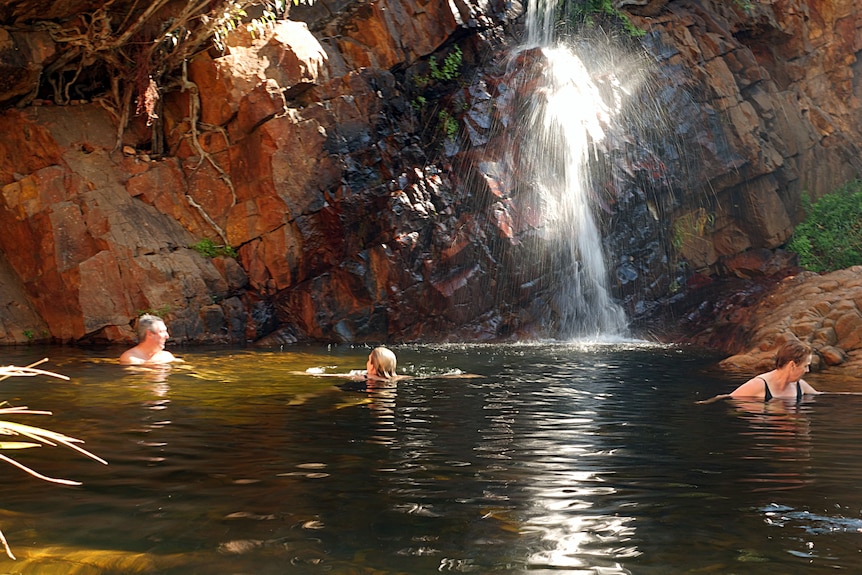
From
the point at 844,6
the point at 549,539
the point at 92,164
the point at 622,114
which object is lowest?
the point at 549,539

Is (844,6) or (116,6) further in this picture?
(844,6)

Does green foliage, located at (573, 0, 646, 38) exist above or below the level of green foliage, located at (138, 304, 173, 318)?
above

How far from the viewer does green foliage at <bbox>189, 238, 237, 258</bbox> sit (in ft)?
52.7

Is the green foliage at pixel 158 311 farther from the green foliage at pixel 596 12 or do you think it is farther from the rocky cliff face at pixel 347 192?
the green foliage at pixel 596 12

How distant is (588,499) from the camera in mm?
4738

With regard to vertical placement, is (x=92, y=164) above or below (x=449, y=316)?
above

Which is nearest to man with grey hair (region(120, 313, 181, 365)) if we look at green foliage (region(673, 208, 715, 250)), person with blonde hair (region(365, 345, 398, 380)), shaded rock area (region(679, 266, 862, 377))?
person with blonde hair (region(365, 345, 398, 380))

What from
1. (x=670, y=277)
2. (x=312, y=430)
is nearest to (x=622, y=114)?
(x=670, y=277)

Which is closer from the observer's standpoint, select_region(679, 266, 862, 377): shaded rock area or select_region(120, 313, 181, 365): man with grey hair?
select_region(120, 313, 181, 365): man with grey hair

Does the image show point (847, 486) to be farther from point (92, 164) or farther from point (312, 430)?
point (92, 164)

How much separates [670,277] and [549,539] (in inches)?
643

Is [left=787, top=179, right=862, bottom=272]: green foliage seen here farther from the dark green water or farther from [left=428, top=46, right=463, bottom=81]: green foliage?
the dark green water

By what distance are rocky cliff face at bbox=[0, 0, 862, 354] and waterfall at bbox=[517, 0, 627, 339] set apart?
0.50 metres

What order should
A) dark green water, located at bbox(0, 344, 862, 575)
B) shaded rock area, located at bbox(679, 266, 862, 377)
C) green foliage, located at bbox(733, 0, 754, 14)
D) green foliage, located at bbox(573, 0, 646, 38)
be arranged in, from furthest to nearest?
green foliage, located at bbox(733, 0, 754, 14) < green foliage, located at bbox(573, 0, 646, 38) < shaded rock area, located at bbox(679, 266, 862, 377) < dark green water, located at bbox(0, 344, 862, 575)
